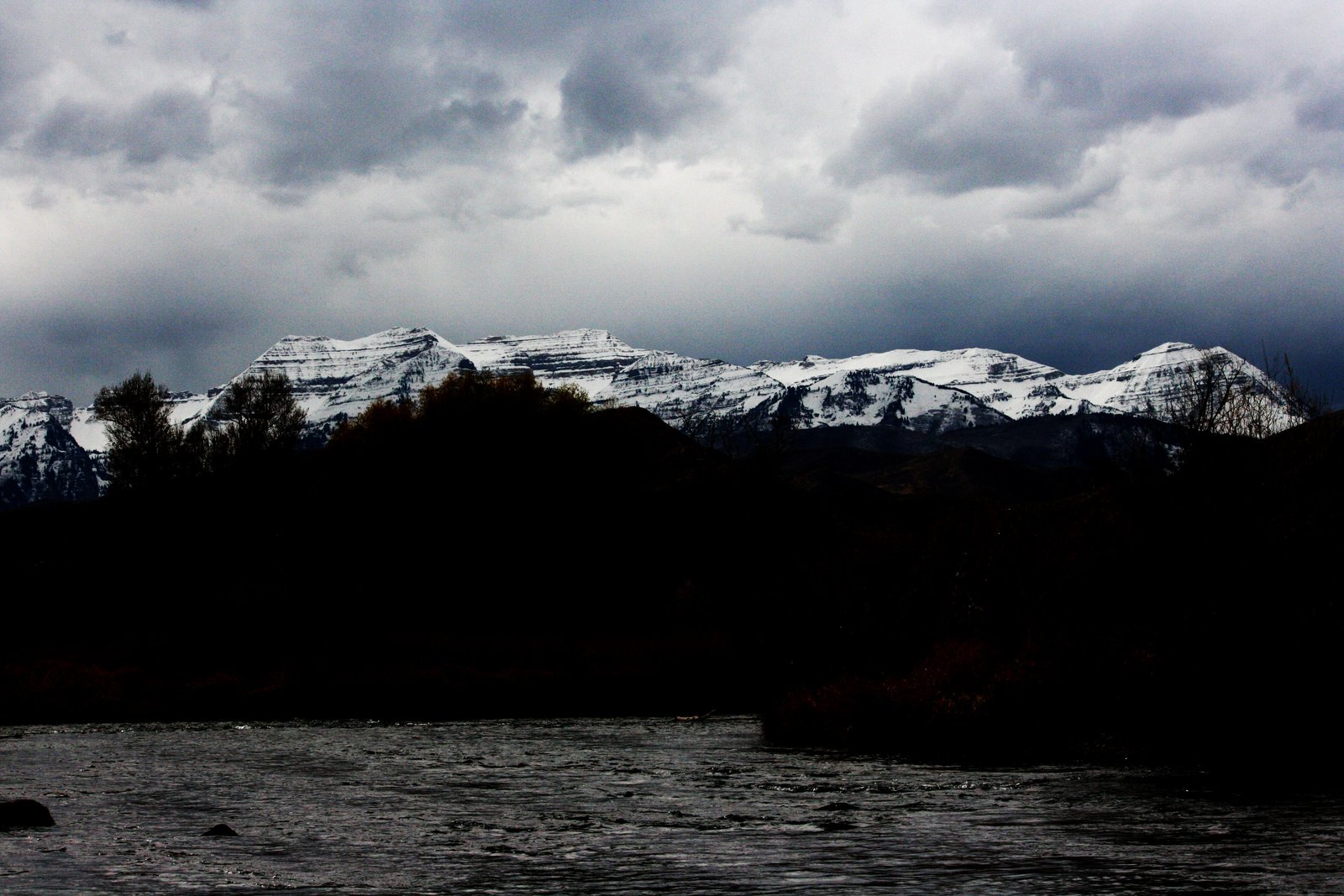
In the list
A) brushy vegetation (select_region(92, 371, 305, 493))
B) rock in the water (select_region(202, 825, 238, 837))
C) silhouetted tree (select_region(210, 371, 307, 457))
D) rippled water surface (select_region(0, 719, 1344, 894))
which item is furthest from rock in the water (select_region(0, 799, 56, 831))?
silhouetted tree (select_region(210, 371, 307, 457))

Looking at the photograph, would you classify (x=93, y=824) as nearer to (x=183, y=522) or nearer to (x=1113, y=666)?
(x=1113, y=666)

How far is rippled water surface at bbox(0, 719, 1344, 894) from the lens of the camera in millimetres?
20062

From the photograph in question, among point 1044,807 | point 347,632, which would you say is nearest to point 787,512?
point 347,632

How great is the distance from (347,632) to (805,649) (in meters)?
46.6

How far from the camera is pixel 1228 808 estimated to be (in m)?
26.9

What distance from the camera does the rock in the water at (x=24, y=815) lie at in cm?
2619

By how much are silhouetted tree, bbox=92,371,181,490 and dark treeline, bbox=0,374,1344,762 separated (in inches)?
226

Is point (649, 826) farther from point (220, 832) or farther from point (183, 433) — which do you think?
point (183, 433)

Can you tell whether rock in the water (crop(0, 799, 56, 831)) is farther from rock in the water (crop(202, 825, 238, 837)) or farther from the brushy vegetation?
the brushy vegetation

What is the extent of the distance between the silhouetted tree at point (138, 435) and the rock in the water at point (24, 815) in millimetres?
119385

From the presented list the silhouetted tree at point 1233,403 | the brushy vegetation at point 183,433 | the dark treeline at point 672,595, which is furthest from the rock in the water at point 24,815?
the brushy vegetation at point 183,433

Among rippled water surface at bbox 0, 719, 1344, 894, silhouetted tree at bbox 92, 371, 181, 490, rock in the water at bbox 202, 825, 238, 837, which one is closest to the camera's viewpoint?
rippled water surface at bbox 0, 719, 1344, 894

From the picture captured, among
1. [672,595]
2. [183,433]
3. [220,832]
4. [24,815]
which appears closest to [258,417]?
[183,433]

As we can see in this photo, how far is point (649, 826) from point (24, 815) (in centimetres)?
1198
